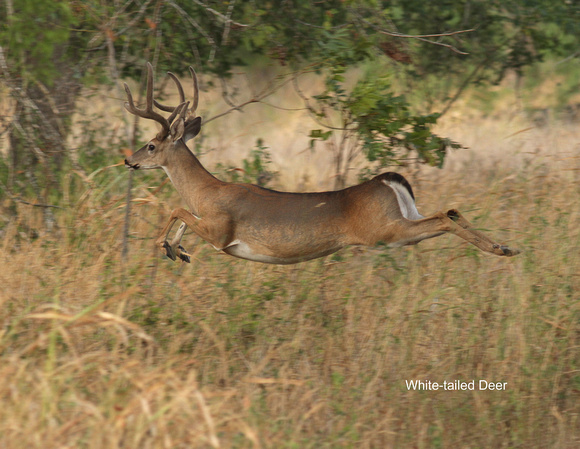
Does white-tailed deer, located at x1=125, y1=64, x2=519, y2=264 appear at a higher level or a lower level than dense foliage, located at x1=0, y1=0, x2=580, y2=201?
lower

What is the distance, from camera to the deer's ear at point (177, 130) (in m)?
6.42

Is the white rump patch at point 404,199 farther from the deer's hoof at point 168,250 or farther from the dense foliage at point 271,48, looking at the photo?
the deer's hoof at point 168,250

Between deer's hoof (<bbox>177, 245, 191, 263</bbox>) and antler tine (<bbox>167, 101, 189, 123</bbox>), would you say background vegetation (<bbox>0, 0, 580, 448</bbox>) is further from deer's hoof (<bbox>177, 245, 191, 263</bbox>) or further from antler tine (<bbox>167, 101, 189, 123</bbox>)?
antler tine (<bbox>167, 101, 189, 123</bbox>)

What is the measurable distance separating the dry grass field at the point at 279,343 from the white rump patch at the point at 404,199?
1.26 feet

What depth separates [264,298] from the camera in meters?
6.19

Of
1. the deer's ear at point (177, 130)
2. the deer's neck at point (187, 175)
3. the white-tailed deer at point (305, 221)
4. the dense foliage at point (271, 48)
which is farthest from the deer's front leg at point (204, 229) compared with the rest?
the dense foliage at point (271, 48)

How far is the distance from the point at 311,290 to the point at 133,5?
3966mm

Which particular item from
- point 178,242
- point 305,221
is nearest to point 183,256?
point 178,242

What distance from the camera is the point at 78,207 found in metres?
7.43

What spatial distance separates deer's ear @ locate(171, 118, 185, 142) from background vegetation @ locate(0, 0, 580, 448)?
44cm

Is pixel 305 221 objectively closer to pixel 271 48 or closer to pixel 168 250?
pixel 168 250

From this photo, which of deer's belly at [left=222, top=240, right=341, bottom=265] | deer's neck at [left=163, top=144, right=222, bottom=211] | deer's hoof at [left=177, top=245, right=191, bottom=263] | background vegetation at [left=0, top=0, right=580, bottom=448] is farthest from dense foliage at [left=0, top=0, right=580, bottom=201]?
deer's hoof at [left=177, top=245, right=191, bottom=263]

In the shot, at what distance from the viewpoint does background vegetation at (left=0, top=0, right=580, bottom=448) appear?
4.52 metres

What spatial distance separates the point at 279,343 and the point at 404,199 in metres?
1.51
